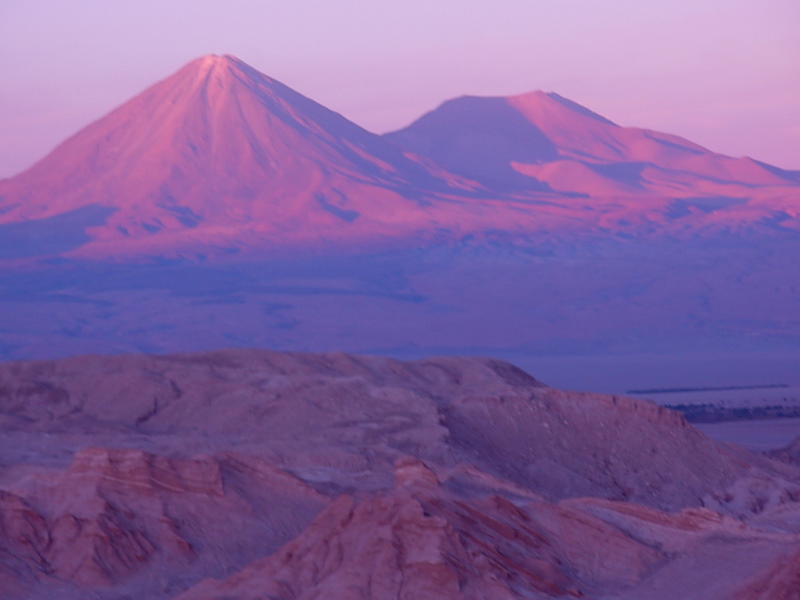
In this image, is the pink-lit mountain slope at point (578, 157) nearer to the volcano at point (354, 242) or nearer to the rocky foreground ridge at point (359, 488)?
the volcano at point (354, 242)

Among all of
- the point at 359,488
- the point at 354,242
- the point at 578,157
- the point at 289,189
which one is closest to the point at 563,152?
the point at 578,157

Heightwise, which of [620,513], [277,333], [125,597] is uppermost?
[620,513]

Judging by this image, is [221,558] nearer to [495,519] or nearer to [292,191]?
[495,519]

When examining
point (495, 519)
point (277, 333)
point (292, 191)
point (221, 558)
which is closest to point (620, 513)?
point (495, 519)

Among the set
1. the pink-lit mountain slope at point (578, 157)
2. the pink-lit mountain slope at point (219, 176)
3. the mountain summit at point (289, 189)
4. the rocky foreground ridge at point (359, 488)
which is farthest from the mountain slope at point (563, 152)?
the rocky foreground ridge at point (359, 488)

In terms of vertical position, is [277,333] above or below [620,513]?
below
